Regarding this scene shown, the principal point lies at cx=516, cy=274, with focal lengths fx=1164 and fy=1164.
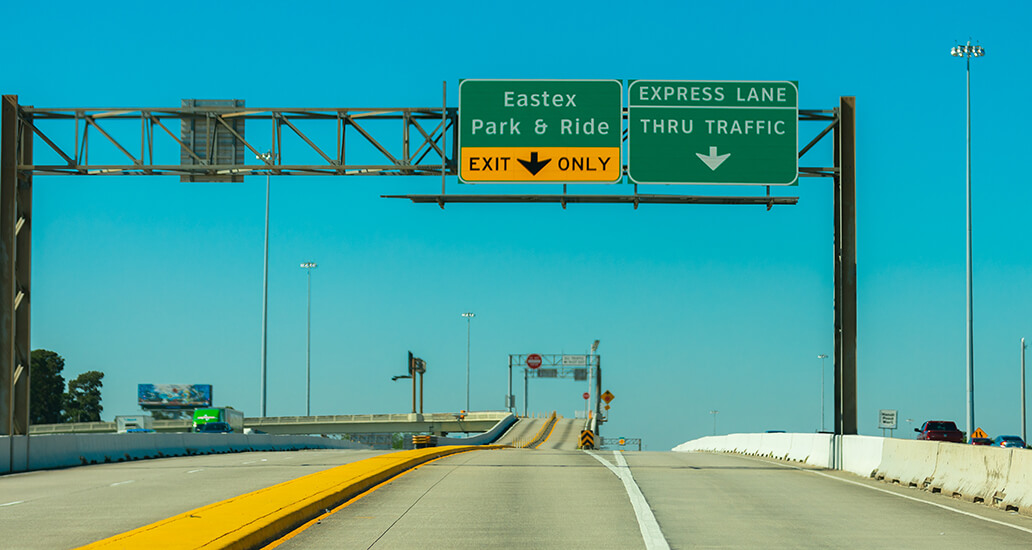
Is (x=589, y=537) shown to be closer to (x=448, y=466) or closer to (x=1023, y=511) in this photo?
(x=1023, y=511)

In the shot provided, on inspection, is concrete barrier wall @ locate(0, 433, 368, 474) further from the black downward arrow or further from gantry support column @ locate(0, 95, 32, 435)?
the black downward arrow

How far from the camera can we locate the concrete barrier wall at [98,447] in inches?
1005

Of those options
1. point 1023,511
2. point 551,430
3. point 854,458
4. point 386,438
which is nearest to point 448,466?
point 854,458

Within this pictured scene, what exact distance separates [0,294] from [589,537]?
1988 centimetres

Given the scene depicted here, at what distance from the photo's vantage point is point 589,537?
12.2m

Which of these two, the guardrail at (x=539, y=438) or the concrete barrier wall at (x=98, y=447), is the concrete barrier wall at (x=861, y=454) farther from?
the guardrail at (x=539, y=438)

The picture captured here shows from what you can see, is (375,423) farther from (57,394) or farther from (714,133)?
(714,133)

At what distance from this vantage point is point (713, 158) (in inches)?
1048

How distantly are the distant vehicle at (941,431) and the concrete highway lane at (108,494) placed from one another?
3127 centimetres

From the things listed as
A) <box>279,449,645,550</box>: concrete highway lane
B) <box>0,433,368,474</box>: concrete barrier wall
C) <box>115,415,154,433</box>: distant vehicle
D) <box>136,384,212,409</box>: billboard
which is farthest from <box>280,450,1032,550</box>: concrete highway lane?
<box>136,384,212,409</box>: billboard

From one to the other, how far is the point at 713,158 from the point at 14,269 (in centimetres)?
1651

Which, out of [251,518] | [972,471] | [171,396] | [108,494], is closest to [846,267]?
[972,471]

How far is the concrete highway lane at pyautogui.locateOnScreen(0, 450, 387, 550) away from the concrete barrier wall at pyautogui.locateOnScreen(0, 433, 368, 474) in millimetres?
586

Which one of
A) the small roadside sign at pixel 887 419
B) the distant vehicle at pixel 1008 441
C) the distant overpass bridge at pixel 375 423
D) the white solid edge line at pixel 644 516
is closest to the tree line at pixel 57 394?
the distant overpass bridge at pixel 375 423
